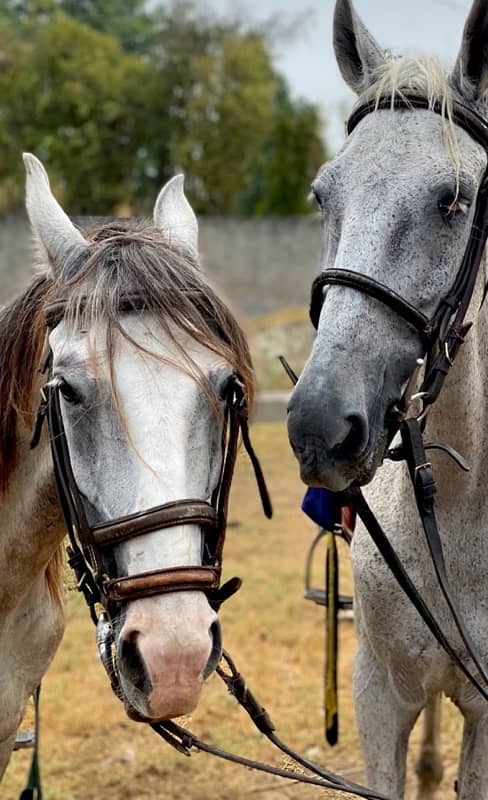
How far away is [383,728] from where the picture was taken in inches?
111

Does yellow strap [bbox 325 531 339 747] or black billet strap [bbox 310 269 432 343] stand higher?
black billet strap [bbox 310 269 432 343]

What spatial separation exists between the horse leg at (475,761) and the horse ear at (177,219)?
1.53m

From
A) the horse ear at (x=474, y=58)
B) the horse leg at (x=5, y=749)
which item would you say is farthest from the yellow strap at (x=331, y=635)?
the horse ear at (x=474, y=58)

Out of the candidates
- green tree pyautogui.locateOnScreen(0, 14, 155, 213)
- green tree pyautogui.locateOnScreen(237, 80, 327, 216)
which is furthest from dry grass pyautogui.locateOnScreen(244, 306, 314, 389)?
green tree pyautogui.locateOnScreen(0, 14, 155, 213)

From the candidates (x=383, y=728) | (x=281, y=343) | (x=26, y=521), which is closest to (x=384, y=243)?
(x=26, y=521)

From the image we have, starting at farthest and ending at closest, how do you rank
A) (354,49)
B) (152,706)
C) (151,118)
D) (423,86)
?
(151,118) < (354,49) < (423,86) < (152,706)

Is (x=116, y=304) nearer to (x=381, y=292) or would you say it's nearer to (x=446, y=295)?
(x=381, y=292)

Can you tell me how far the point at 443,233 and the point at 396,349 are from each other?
0.95 feet

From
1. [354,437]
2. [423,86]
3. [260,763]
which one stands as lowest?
[260,763]

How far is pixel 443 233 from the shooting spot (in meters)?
2.21

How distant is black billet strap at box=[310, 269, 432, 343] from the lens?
6.97ft

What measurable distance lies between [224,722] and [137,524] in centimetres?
346

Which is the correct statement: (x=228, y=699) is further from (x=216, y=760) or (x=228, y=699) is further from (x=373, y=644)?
(x=373, y=644)

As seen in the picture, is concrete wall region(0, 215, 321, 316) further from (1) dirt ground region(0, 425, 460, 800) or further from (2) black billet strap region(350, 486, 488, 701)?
(2) black billet strap region(350, 486, 488, 701)
